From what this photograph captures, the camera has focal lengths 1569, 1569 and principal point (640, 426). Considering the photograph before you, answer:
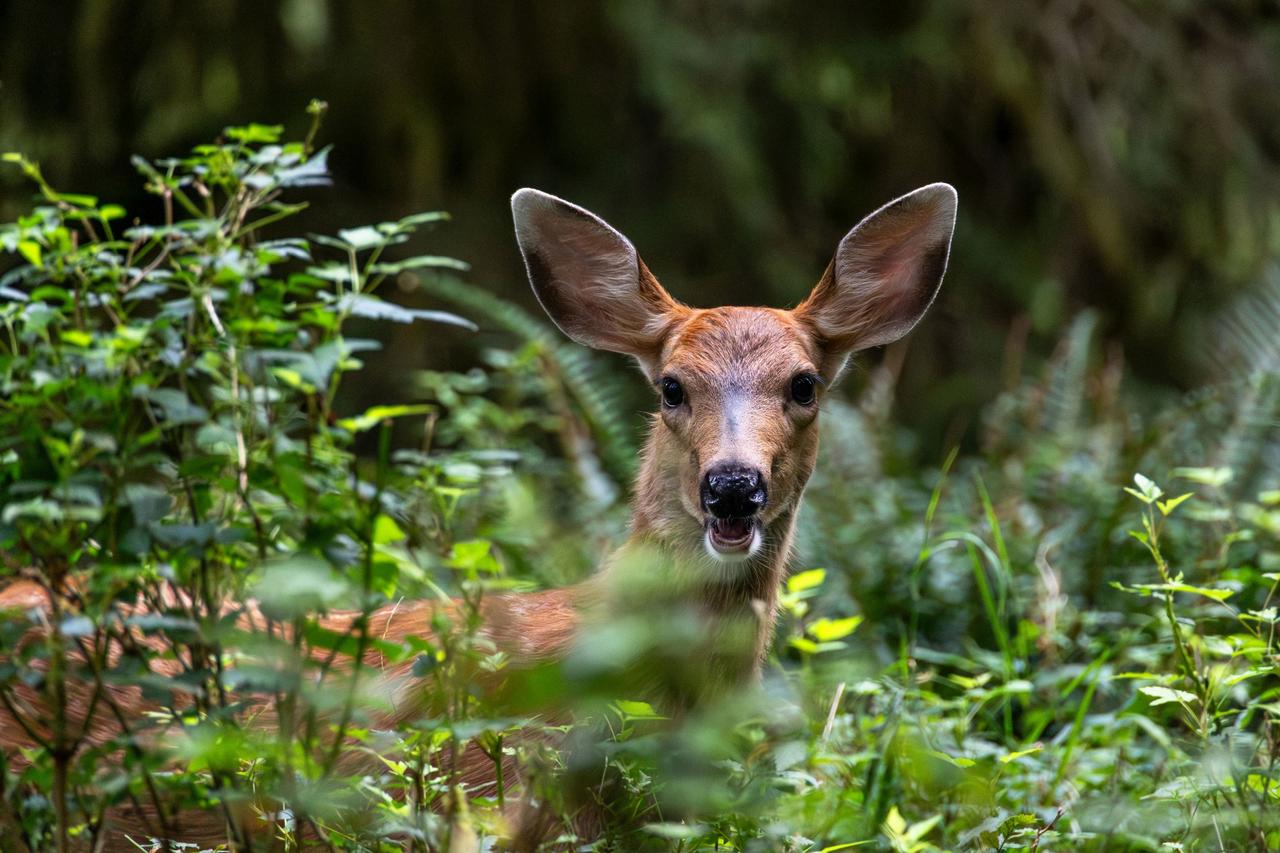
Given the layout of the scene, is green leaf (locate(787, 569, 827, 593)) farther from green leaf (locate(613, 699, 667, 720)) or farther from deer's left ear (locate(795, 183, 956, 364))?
green leaf (locate(613, 699, 667, 720))

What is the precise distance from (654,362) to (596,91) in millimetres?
4843

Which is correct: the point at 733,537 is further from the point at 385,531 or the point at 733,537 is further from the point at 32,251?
the point at 32,251

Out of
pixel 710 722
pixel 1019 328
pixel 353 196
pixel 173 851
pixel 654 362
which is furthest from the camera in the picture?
pixel 353 196

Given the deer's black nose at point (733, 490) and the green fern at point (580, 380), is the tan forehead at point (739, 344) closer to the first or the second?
the deer's black nose at point (733, 490)

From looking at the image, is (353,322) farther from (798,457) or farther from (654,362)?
(798,457)

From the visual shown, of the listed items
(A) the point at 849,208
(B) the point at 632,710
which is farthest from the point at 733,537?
(A) the point at 849,208

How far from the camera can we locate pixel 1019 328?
787 cm

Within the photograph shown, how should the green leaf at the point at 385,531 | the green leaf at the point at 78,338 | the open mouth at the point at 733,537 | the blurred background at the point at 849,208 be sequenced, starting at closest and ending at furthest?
the green leaf at the point at 385,531 < the green leaf at the point at 78,338 < the open mouth at the point at 733,537 < the blurred background at the point at 849,208

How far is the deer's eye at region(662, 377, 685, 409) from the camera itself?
15.2 ft

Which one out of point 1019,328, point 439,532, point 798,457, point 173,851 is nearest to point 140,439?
point 173,851

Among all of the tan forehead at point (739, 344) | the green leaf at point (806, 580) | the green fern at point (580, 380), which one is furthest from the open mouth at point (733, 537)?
the green fern at point (580, 380)

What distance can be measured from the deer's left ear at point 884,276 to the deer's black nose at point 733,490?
3.04 feet

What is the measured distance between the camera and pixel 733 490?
416 centimetres

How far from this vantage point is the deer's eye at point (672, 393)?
4.62 metres
